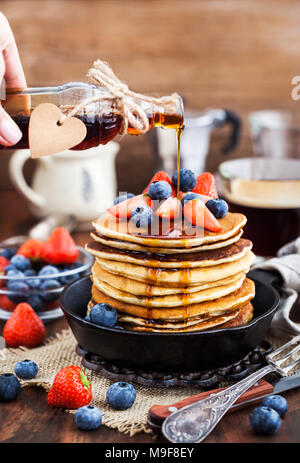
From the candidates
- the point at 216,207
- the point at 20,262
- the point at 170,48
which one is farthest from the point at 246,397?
the point at 170,48

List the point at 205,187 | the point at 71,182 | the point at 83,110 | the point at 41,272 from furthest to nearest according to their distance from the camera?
the point at 71,182
the point at 41,272
the point at 205,187
the point at 83,110

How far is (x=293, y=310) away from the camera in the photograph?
1.71 meters

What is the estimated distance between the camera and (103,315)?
1276mm

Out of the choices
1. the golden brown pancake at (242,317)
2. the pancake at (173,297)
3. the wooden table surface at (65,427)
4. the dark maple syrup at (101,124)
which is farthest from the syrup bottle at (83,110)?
the wooden table surface at (65,427)

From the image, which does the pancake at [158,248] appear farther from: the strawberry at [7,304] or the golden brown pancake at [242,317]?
the strawberry at [7,304]

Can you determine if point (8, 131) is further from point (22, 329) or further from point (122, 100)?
point (22, 329)

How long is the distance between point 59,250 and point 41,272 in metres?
0.10

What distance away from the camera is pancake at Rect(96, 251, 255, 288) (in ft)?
4.16

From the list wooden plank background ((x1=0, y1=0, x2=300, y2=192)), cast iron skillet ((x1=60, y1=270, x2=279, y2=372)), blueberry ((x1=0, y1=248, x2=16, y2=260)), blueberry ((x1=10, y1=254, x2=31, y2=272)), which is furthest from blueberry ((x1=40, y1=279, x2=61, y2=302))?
wooden plank background ((x1=0, y1=0, x2=300, y2=192))

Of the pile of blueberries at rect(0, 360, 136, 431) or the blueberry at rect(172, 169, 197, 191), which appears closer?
the pile of blueberries at rect(0, 360, 136, 431)

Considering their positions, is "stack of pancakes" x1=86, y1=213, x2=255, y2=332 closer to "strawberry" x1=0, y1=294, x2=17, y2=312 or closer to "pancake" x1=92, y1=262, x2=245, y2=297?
"pancake" x1=92, y1=262, x2=245, y2=297

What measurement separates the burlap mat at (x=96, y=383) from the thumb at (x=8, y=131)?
52cm

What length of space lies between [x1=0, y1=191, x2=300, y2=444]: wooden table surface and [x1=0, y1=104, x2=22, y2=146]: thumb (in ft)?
1.76

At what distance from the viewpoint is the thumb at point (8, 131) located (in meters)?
1.21
